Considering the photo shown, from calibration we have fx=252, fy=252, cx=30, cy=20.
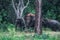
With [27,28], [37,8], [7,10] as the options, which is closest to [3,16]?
[7,10]

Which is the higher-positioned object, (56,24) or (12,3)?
(12,3)

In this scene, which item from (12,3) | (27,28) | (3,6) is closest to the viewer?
(27,28)

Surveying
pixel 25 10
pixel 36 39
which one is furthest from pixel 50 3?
pixel 36 39

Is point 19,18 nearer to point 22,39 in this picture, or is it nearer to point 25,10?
point 25,10

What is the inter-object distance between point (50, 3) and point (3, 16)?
4152 mm

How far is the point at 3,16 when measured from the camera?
17.9m

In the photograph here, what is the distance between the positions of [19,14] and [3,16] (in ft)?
6.52

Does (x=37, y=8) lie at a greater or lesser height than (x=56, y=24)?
greater

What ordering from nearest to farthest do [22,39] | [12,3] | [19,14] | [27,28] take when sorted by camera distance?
[22,39] → [27,28] → [19,14] → [12,3]

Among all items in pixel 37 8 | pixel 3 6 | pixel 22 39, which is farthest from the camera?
pixel 3 6

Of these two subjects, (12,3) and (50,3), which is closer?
(12,3)

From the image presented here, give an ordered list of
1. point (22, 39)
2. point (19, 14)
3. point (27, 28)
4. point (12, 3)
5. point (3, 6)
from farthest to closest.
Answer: point (3, 6)
point (12, 3)
point (19, 14)
point (27, 28)
point (22, 39)

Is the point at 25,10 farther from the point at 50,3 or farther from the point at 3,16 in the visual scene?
the point at 50,3

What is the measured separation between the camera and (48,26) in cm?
1647
